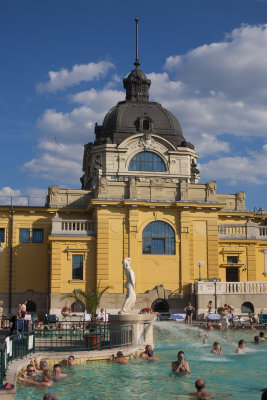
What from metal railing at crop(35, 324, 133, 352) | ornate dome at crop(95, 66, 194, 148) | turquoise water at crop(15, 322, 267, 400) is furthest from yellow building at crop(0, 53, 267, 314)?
metal railing at crop(35, 324, 133, 352)

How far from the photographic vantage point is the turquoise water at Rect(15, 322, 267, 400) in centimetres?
1572

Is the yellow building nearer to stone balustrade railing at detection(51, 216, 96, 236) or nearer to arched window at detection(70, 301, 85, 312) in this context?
stone balustrade railing at detection(51, 216, 96, 236)

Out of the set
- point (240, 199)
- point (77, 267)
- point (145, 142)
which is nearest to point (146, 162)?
point (145, 142)

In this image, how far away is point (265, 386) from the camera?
16.9m

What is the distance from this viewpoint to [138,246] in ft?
138

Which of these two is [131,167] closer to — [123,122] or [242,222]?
[123,122]

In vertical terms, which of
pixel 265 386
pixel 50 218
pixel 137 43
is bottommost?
pixel 265 386

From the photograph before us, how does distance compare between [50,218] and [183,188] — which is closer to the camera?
[183,188]

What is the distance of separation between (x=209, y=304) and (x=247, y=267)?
876 centimetres

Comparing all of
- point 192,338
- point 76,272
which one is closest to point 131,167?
point 76,272

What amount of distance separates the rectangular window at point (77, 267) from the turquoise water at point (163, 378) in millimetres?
17959

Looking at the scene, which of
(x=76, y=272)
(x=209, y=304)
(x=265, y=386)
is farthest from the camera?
(x=76, y=272)

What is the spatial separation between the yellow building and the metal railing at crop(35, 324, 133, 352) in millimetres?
17727

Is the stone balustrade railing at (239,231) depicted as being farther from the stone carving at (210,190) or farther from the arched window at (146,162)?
the arched window at (146,162)
